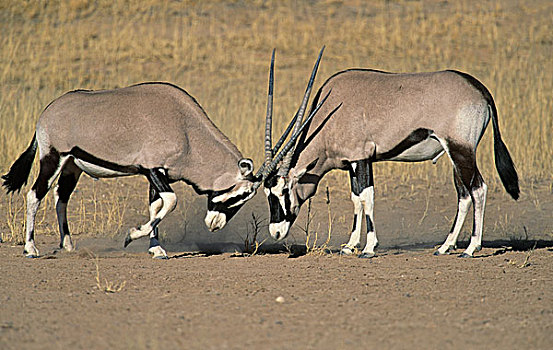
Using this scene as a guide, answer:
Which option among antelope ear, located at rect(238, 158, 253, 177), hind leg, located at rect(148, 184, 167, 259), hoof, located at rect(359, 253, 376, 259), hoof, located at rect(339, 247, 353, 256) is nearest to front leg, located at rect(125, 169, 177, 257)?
hind leg, located at rect(148, 184, 167, 259)

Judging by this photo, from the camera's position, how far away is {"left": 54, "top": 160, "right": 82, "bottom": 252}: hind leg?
26.9ft

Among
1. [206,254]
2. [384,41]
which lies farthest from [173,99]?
[384,41]

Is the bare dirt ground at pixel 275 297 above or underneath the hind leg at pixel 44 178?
underneath

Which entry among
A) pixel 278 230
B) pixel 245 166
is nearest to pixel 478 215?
pixel 278 230

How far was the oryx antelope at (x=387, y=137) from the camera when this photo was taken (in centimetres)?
766

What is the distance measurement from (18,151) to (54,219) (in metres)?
2.72

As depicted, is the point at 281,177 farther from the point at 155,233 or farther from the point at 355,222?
the point at 155,233

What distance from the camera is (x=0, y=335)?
4422 millimetres

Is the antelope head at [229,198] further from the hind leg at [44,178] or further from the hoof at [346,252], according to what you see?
the hind leg at [44,178]

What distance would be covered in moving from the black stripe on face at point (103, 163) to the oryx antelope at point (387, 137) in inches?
53.6

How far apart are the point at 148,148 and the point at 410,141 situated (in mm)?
2686

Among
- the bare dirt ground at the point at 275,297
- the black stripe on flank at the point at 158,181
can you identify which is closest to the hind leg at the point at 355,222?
the bare dirt ground at the point at 275,297

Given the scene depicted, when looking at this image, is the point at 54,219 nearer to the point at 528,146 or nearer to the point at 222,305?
the point at 222,305

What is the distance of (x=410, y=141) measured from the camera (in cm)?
780
